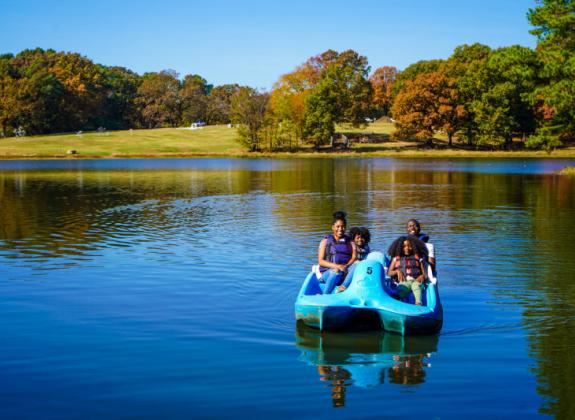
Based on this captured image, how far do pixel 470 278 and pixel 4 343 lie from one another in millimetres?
10247

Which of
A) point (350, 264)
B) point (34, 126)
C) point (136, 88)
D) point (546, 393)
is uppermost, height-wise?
point (136, 88)

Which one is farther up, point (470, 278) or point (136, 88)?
point (136, 88)

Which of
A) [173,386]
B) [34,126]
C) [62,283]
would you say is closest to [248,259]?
[62,283]

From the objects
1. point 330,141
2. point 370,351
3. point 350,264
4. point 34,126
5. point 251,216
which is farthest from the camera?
point 34,126

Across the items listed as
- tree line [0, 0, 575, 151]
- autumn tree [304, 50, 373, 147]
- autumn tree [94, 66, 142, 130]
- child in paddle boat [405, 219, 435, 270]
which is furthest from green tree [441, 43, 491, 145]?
child in paddle boat [405, 219, 435, 270]

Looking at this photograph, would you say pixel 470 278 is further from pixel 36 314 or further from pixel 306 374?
pixel 36 314

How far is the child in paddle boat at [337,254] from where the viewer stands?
1299 cm

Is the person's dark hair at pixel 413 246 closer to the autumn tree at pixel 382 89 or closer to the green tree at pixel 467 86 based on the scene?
the green tree at pixel 467 86

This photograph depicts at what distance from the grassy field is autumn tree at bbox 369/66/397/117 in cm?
1929

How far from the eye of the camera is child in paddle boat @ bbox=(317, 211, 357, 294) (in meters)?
13.0

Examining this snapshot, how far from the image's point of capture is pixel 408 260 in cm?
1266

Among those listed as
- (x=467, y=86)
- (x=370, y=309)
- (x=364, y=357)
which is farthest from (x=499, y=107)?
(x=364, y=357)

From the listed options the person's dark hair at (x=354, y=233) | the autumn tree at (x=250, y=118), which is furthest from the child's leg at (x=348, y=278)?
the autumn tree at (x=250, y=118)

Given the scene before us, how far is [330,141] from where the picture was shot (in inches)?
4262
